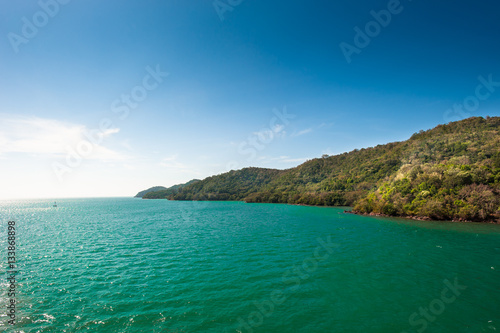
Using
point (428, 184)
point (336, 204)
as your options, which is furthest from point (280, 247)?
point (336, 204)

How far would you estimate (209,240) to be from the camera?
3412 cm

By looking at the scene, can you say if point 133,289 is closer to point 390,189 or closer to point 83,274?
point 83,274

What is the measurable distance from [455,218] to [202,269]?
62.2m

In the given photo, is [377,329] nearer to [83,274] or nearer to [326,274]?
[326,274]

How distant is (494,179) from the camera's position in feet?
162

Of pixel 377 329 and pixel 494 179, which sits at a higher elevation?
pixel 494 179

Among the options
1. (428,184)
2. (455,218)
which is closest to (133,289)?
(455,218)

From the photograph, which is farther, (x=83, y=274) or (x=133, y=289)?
(x=83, y=274)

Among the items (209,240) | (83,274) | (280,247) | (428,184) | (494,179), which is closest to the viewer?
(83,274)

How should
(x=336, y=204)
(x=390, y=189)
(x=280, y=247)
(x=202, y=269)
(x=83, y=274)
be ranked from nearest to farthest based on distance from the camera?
(x=83, y=274)
(x=202, y=269)
(x=280, y=247)
(x=390, y=189)
(x=336, y=204)

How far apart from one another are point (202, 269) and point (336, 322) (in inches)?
531

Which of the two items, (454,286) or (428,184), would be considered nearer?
(454,286)

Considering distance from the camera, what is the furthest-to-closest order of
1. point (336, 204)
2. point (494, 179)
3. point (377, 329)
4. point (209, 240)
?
point (336, 204) → point (494, 179) → point (209, 240) → point (377, 329)

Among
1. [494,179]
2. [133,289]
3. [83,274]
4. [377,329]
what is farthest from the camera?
[494,179]
